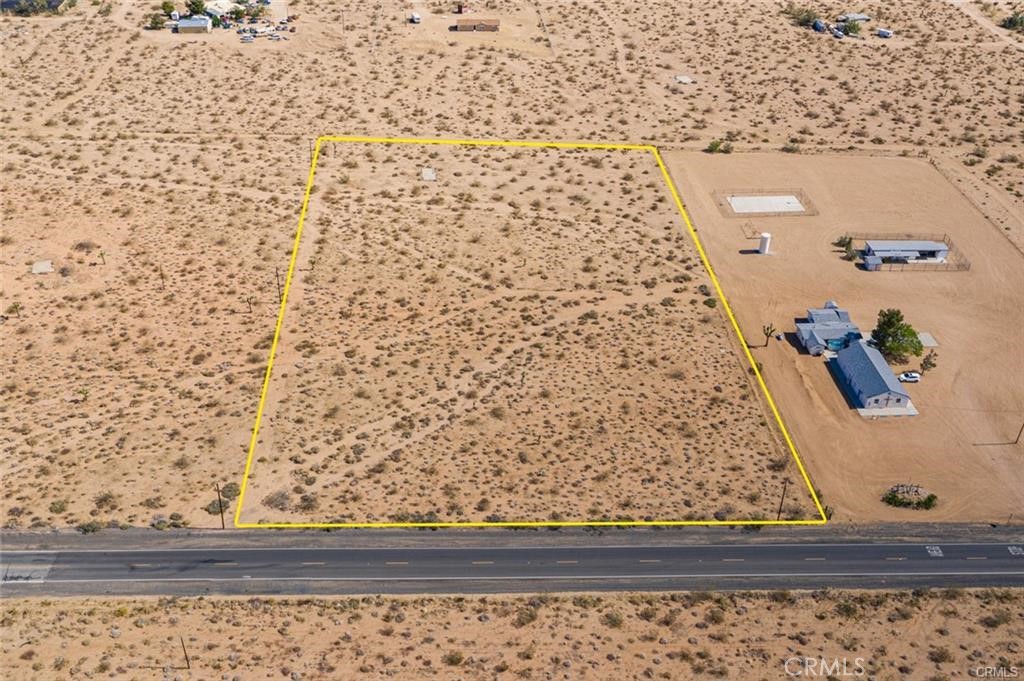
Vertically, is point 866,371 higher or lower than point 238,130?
higher

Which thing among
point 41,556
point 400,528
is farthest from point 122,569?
point 400,528

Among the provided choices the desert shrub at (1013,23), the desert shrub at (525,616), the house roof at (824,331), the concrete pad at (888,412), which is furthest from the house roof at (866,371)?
the desert shrub at (1013,23)

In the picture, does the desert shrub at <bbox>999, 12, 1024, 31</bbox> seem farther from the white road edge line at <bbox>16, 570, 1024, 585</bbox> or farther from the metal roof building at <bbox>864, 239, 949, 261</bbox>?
the white road edge line at <bbox>16, 570, 1024, 585</bbox>

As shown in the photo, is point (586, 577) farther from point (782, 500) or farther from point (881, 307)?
point (881, 307)

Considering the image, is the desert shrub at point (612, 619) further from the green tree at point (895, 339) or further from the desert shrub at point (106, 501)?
the green tree at point (895, 339)

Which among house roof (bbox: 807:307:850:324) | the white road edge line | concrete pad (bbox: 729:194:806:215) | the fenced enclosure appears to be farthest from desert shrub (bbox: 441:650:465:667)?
Answer: concrete pad (bbox: 729:194:806:215)

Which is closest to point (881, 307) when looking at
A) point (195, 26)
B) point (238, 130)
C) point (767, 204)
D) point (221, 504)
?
point (767, 204)

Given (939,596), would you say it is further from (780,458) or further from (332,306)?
(332,306)
